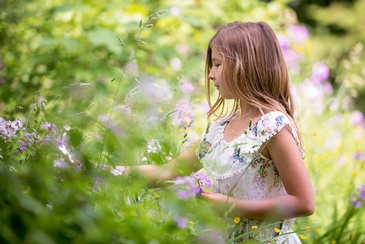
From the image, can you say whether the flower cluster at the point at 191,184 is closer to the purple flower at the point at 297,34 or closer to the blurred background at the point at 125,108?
the blurred background at the point at 125,108

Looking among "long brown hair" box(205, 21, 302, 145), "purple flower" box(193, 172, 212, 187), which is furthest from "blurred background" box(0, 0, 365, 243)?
"long brown hair" box(205, 21, 302, 145)

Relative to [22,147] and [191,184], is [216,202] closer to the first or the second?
[191,184]

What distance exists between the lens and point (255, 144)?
1.98m

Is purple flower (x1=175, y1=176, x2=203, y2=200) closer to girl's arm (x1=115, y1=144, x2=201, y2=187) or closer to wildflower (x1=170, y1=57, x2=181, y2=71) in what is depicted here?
girl's arm (x1=115, y1=144, x2=201, y2=187)

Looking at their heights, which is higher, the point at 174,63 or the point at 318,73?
the point at 174,63

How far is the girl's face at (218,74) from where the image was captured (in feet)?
6.79

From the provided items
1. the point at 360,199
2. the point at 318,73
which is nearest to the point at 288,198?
the point at 360,199

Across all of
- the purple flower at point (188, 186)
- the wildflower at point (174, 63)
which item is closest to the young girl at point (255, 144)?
the purple flower at point (188, 186)

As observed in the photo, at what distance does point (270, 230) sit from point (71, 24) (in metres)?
3.37

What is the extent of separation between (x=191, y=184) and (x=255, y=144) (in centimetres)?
39

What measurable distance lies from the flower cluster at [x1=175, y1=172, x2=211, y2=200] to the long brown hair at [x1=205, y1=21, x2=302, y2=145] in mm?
359

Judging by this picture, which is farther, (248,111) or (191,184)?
(248,111)

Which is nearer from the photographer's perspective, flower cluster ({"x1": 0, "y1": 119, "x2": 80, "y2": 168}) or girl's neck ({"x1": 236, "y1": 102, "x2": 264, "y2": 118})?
flower cluster ({"x1": 0, "y1": 119, "x2": 80, "y2": 168})

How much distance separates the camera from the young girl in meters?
1.89
